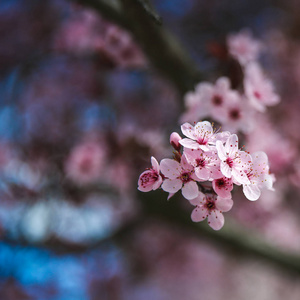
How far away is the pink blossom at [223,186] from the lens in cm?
91

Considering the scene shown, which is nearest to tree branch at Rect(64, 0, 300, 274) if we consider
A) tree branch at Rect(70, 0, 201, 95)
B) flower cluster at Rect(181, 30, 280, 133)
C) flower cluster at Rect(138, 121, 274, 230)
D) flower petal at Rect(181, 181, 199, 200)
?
tree branch at Rect(70, 0, 201, 95)

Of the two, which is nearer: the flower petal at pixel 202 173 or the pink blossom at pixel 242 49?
the flower petal at pixel 202 173

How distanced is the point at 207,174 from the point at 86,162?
6.64 feet

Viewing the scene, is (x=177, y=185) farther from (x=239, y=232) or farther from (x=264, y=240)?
(x=264, y=240)

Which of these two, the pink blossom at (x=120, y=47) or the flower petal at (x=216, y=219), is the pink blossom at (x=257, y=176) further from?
the pink blossom at (x=120, y=47)

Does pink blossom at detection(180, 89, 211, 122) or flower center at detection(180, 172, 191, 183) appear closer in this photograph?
flower center at detection(180, 172, 191, 183)

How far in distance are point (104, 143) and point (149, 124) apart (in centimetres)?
107

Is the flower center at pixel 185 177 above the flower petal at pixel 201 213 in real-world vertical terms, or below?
above

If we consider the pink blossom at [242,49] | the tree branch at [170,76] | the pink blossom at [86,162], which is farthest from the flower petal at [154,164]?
the pink blossom at [86,162]

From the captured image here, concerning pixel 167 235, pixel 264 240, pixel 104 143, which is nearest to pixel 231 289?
pixel 167 235

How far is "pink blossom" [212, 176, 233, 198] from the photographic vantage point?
909mm

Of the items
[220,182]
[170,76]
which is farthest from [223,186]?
[170,76]

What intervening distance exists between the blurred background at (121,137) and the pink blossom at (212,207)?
393 mm

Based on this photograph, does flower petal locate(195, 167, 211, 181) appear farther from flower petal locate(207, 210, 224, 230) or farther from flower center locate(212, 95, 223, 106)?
flower center locate(212, 95, 223, 106)
